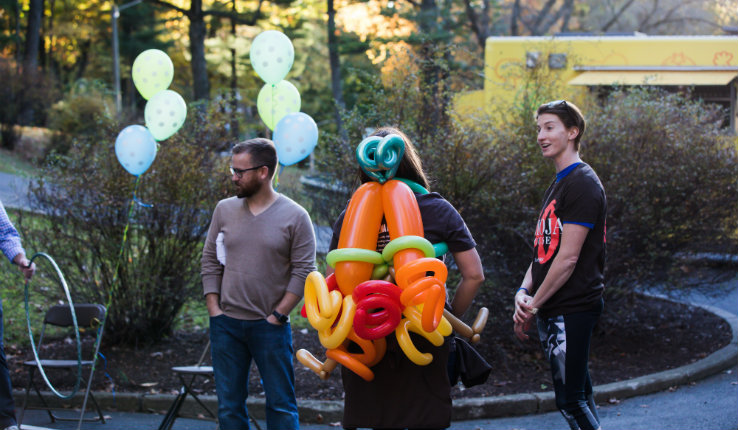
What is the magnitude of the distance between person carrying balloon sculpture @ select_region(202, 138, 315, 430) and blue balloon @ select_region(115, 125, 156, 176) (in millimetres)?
1890

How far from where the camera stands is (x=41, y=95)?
2778 centimetres

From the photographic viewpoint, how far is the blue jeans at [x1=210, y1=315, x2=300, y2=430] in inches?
162

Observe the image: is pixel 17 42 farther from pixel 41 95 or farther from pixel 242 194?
pixel 242 194

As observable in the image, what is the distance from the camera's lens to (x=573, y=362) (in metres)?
3.58

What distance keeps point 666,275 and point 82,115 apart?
23939mm

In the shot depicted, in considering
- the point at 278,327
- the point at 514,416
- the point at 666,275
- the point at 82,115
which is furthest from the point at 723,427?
the point at 82,115

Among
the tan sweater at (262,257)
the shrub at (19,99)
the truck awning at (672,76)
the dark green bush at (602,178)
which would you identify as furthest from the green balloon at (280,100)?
the shrub at (19,99)

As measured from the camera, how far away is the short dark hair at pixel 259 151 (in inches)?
166

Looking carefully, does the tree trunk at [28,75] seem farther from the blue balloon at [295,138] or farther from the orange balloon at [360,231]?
the orange balloon at [360,231]

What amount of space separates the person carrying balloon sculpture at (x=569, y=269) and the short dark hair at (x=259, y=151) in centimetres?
149

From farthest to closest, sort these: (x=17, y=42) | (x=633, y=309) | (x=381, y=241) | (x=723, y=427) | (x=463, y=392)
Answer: (x=17, y=42)
(x=633, y=309)
(x=463, y=392)
(x=723, y=427)
(x=381, y=241)

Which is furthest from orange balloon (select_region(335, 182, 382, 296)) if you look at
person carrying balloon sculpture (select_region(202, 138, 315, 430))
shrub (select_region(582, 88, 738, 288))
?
shrub (select_region(582, 88, 738, 288))

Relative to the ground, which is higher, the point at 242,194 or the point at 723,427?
the point at 242,194

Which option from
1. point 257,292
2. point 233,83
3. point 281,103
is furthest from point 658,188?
point 233,83
